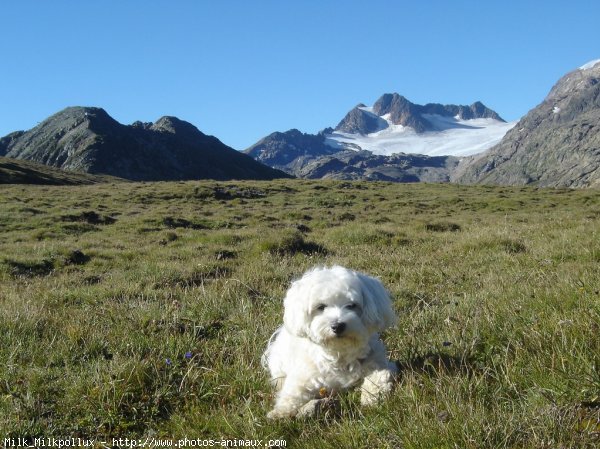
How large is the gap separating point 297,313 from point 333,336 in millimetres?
443

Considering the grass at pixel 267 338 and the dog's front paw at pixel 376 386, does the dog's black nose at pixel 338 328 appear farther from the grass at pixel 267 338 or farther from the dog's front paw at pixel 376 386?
the grass at pixel 267 338

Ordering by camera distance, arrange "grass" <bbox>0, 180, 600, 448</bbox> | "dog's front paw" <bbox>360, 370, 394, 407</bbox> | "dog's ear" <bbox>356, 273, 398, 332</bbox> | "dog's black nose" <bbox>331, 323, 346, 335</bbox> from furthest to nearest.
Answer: "dog's ear" <bbox>356, 273, 398, 332</bbox> < "dog's black nose" <bbox>331, 323, 346, 335</bbox> < "dog's front paw" <bbox>360, 370, 394, 407</bbox> < "grass" <bbox>0, 180, 600, 448</bbox>

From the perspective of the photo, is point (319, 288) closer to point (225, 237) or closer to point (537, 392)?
point (537, 392)

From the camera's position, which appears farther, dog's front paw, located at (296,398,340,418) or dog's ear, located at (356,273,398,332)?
dog's ear, located at (356,273,398,332)

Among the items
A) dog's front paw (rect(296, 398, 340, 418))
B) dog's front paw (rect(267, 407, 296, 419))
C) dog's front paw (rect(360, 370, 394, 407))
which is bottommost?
dog's front paw (rect(267, 407, 296, 419))

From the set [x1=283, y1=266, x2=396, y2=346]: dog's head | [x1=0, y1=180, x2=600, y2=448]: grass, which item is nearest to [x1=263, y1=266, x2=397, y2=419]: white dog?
[x1=283, y1=266, x2=396, y2=346]: dog's head

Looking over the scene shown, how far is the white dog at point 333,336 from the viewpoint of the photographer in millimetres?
4203

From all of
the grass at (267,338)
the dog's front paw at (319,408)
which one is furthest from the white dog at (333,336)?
the grass at (267,338)

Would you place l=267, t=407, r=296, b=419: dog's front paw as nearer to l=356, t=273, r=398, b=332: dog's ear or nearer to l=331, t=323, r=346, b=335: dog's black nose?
l=331, t=323, r=346, b=335: dog's black nose

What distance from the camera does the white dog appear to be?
13.8 ft

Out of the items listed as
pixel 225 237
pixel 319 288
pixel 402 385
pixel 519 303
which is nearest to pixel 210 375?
pixel 319 288

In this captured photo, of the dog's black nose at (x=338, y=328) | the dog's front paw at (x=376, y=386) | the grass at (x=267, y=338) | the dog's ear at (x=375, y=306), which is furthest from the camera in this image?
the dog's ear at (x=375, y=306)

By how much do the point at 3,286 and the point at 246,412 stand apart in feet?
27.2

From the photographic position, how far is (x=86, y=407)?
166 inches
